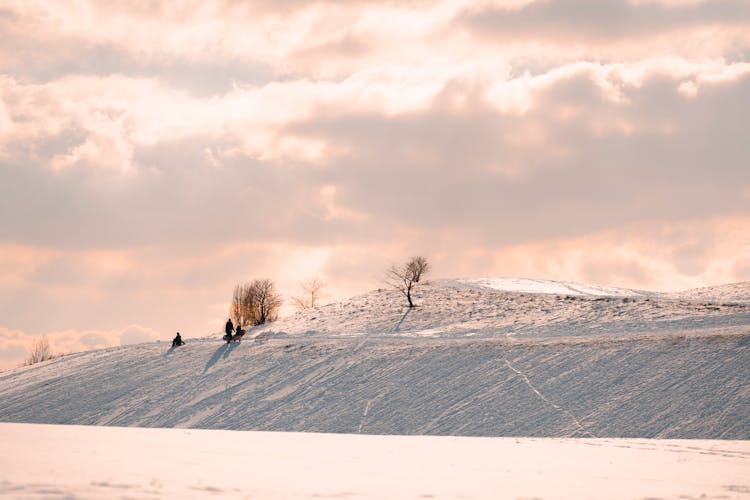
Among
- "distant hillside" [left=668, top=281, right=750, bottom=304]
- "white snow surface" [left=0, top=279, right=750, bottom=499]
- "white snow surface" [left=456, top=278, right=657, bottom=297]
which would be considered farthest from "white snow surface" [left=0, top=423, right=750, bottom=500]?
"white snow surface" [left=456, top=278, right=657, bottom=297]

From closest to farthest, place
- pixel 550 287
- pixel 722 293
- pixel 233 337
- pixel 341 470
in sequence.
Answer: pixel 341 470 → pixel 233 337 → pixel 722 293 → pixel 550 287

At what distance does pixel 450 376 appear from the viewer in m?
49.0

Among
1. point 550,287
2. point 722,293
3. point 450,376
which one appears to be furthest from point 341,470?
point 550,287

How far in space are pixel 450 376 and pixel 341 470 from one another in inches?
1323

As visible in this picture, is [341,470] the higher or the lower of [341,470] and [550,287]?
the lower

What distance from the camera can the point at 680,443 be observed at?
2719cm

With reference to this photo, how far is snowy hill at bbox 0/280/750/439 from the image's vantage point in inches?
1633

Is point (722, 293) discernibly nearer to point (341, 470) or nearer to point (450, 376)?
point (450, 376)

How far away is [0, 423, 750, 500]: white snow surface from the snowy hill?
17.8m

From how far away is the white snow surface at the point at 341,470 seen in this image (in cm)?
1261

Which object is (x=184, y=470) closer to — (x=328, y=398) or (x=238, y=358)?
(x=328, y=398)

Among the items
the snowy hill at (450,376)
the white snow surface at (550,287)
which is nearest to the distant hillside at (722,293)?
the white snow surface at (550,287)

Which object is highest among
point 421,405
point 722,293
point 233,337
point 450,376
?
point 233,337

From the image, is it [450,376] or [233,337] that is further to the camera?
[233,337]
